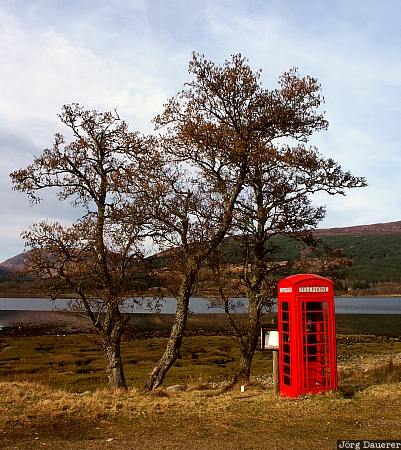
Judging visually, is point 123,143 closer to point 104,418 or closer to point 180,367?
point 104,418

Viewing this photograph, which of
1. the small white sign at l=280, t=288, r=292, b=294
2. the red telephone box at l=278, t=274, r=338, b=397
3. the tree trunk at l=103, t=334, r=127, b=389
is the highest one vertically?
the small white sign at l=280, t=288, r=292, b=294

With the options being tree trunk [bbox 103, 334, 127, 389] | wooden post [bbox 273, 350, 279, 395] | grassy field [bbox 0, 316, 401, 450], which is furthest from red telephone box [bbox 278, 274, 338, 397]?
tree trunk [bbox 103, 334, 127, 389]

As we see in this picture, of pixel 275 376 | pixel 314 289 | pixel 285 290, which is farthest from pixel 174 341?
pixel 314 289

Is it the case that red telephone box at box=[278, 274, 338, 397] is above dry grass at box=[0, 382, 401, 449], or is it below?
above

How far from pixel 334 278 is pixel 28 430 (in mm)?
11404

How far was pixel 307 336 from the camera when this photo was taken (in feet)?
37.2

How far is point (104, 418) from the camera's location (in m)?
9.10

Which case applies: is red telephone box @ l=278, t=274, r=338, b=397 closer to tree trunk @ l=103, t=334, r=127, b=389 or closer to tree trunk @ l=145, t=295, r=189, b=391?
tree trunk @ l=145, t=295, r=189, b=391

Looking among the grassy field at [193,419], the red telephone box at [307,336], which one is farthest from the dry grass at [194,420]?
the red telephone box at [307,336]

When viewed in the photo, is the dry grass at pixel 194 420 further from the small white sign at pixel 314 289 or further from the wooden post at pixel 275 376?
the small white sign at pixel 314 289

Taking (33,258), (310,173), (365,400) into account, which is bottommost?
(365,400)

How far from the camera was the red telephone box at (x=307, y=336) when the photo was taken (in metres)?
11.0

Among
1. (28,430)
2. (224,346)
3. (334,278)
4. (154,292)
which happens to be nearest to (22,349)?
(224,346)

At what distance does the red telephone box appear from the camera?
11.0 metres
